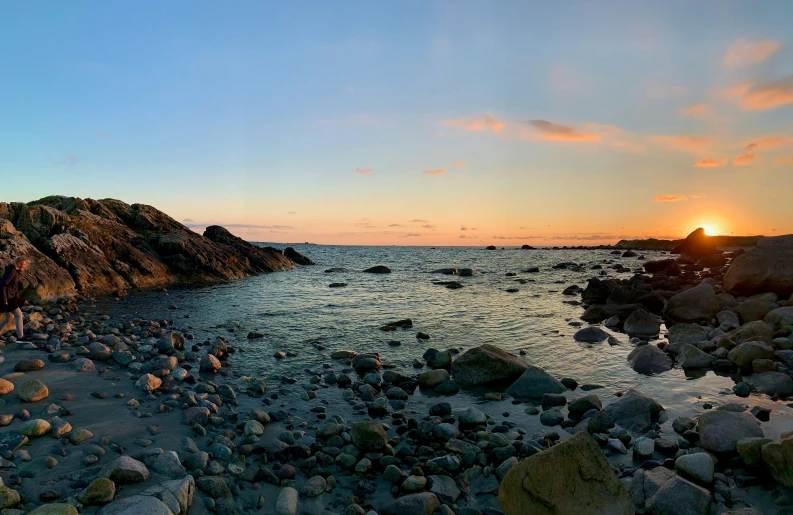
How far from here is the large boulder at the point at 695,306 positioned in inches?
807

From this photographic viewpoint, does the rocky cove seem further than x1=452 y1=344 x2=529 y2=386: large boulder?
No

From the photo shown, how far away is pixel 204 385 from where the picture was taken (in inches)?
453

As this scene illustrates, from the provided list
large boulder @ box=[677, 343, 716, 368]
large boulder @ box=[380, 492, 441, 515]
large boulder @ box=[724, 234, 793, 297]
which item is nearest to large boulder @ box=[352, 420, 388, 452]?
large boulder @ box=[380, 492, 441, 515]

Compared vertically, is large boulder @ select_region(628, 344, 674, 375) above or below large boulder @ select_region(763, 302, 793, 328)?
below

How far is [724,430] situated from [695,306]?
1486cm

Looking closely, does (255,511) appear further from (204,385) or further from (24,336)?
(24,336)

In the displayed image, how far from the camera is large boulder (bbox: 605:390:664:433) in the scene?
32.0ft

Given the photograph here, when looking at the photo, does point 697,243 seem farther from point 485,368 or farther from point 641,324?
point 485,368

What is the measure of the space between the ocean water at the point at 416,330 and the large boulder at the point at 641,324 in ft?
2.42

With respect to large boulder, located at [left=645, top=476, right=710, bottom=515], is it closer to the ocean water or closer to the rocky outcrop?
the ocean water

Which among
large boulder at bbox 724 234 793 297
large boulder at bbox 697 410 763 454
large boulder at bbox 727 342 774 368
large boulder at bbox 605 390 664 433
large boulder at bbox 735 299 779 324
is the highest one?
large boulder at bbox 724 234 793 297

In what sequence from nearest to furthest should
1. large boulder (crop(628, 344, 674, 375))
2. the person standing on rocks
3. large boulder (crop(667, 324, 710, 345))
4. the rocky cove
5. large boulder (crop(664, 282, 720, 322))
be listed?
the rocky cove
large boulder (crop(628, 344, 674, 375))
the person standing on rocks
large boulder (crop(667, 324, 710, 345))
large boulder (crop(664, 282, 720, 322))

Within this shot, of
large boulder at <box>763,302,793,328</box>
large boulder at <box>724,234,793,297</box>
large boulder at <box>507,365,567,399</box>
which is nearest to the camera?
large boulder at <box>507,365,567,399</box>

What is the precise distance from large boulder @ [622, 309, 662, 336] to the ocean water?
74cm
